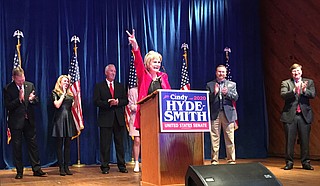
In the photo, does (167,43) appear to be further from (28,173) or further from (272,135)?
(28,173)

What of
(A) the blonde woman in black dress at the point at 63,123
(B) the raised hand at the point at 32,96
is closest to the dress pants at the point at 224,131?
(A) the blonde woman in black dress at the point at 63,123

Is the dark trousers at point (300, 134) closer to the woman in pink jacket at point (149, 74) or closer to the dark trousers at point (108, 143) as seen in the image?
the dark trousers at point (108, 143)

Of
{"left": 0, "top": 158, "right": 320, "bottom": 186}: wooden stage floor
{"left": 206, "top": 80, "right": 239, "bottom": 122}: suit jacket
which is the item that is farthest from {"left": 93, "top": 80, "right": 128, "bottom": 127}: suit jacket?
{"left": 206, "top": 80, "right": 239, "bottom": 122}: suit jacket

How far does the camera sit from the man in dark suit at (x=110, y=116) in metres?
5.95

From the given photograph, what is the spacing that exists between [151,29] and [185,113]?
4.35 metres

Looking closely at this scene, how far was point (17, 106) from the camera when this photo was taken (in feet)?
17.9

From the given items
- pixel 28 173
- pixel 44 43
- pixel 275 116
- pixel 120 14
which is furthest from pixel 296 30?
pixel 28 173

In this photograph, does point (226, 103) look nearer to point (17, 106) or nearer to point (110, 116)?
point (110, 116)

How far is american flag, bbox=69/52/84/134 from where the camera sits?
6715 millimetres

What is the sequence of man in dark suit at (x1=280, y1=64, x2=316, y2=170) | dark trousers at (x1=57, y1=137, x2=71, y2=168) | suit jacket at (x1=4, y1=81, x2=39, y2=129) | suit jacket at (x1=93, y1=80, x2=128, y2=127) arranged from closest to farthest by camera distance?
1. suit jacket at (x1=4, y1=81, x2=39, y2=129)
2. dark trousers at (x1=57, y1=137, x2=71, y2=168)
3. man in dark suit at (x1=280, y1=64, x2=316, y2=170)
4. suit jacket at (x1=93, y1=80, x2=128, y2=127)

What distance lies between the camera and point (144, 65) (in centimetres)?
411

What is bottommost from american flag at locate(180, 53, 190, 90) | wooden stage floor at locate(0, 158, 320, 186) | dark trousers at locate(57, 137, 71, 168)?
wooden stage floor at locate(0, 158, 320, 186)

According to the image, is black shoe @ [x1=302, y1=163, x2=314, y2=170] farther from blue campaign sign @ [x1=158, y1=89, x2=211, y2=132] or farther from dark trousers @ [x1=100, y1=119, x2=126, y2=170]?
blue campaign sign @ [x1=158, y1=89, x2=211, y2=132]

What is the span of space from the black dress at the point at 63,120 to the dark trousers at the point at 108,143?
446mm
